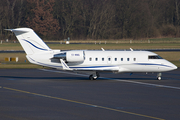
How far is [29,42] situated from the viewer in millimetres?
29047

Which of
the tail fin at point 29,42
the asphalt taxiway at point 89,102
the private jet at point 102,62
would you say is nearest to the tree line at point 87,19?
the tail fin at point 29,42

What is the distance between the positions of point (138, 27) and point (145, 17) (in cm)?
489

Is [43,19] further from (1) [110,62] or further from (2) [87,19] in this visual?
(1) [110,62]

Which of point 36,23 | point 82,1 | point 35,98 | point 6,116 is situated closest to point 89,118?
point 6,116

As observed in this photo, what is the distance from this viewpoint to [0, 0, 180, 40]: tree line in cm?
11388

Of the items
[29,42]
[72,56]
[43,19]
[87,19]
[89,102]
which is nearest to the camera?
[89,102]

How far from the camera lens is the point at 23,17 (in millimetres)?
117688

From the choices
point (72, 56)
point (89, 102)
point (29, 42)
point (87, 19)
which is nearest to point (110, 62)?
point (72, 56)

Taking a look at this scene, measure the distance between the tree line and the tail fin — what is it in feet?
276

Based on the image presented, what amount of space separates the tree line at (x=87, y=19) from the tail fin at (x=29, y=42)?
84.0 m

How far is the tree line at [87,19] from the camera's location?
113875mm

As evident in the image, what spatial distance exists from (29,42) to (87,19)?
301 ft

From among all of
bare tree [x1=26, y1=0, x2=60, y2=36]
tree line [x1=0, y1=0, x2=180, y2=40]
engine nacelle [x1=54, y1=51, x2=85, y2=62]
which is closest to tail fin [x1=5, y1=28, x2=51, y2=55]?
engine nacelle [x1=54, y1=51, x2=85, y2=62]

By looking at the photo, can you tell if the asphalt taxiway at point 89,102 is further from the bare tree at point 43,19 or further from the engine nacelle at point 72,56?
the bare tree at point 43,19
